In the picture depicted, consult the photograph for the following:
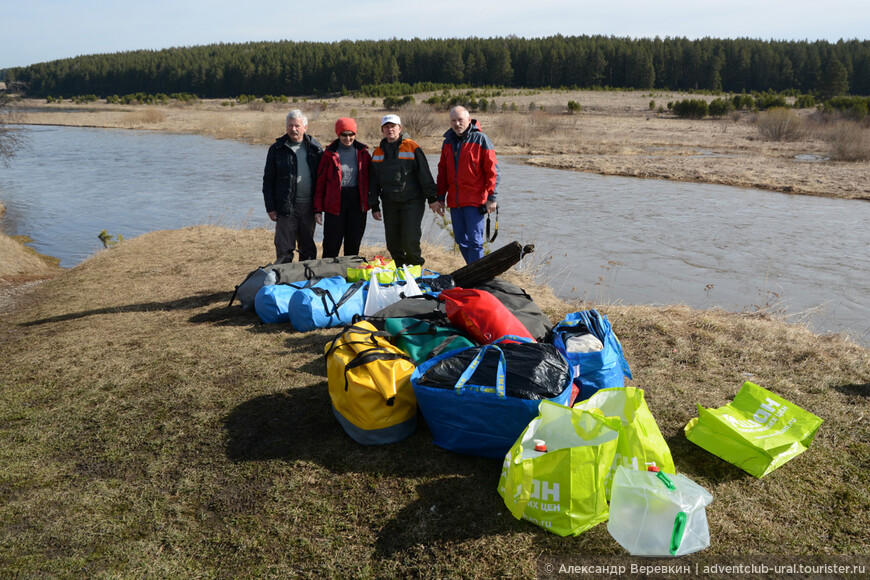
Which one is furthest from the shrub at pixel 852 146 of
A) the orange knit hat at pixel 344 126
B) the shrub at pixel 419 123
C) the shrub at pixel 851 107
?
the orange knit hat at pixel 344 126

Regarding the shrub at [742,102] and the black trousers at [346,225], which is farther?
the shrub at [742,102]

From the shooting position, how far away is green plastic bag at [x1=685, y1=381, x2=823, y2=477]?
10.6 feet

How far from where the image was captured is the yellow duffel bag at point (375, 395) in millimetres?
3424

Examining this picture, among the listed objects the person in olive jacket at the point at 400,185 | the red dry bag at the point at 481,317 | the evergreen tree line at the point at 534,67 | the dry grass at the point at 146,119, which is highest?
the evergreen tree line at the point at 534,67

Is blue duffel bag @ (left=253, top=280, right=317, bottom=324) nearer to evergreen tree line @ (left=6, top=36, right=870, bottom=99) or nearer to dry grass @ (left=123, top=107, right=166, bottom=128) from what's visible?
dry grass @ (left=123, top=107, right=166, bottom=128)

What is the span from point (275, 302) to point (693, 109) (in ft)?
155

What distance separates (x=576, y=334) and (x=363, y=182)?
3240 millimetres

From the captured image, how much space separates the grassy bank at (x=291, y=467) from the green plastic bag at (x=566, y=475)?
97 millimetres

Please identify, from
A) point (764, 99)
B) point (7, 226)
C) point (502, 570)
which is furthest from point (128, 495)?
point (764, 99)

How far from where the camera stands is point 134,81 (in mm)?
102125

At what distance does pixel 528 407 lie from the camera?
3.04 meters

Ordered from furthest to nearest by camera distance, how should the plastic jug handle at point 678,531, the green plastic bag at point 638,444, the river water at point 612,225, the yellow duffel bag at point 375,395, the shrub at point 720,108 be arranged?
the shrub at point 720,108 < the river water at point 612,225 < the yellow duffel bag at point 375,395 < the green plastic bag at point 638,444 < the plastic jug handle at point 678,531

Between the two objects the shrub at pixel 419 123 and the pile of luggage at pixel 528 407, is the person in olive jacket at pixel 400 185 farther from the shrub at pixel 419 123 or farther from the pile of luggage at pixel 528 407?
the shrub at pixel 419 123

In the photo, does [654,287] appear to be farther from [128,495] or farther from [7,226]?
[7,226]
